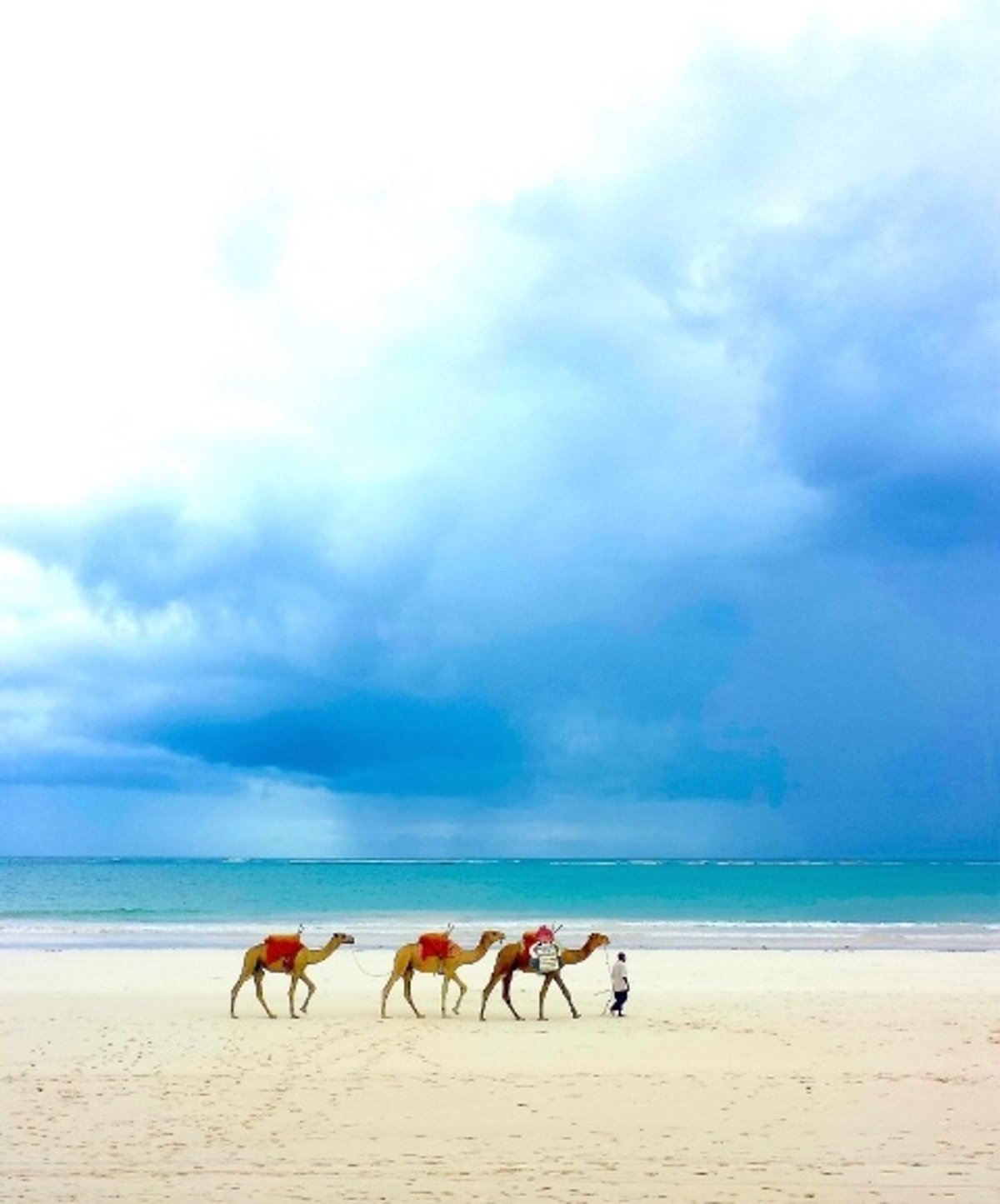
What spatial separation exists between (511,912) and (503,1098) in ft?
155

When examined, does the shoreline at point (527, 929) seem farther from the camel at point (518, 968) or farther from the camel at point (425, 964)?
the camel at point (425, 964)

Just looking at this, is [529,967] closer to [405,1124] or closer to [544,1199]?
[405,1124]

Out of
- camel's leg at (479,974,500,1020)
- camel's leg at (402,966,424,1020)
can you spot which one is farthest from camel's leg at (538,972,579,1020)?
camel's leg at (402,966,424,1020)

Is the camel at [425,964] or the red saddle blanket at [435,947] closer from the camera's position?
the camel at [425,964]

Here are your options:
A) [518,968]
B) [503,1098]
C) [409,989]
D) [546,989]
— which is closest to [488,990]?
[518,968]

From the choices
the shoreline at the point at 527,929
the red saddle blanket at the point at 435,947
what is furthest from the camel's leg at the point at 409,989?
the shoreline at the point at 527,929

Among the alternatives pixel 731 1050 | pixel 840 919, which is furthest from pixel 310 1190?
pixel 840 919

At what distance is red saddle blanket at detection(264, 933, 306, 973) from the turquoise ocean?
17.6 m

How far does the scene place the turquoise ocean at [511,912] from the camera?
40406mm

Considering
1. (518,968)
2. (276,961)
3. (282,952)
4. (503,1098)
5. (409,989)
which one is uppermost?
(282,952)

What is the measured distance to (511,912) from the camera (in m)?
59.3

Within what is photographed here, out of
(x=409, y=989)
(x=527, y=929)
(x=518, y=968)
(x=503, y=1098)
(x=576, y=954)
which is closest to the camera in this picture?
(x=503, y=1098)

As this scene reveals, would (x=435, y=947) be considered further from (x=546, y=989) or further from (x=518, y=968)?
(x=546, y=989)

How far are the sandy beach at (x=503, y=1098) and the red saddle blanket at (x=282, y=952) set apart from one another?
85cm
